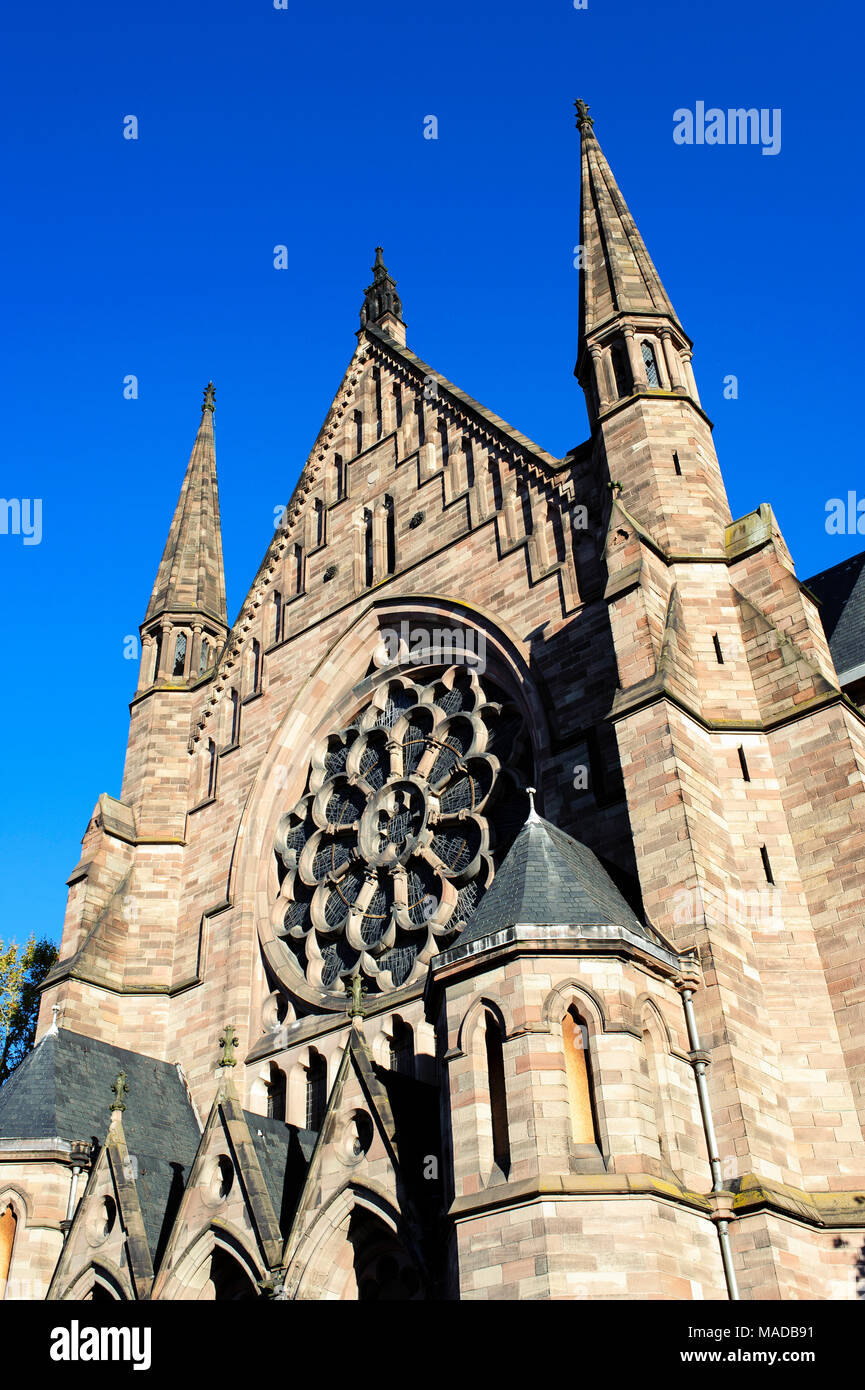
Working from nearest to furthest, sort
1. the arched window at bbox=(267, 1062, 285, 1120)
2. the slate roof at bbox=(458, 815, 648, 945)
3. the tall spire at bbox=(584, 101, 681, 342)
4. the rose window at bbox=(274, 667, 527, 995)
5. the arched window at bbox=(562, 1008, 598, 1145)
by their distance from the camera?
the arched window at bbox=(562, 1008, 598, 1145), the slate roof at bbox=(458, 815, 648, 945), the rose window at bbox=(274, 667, 527, 995), the arched window at bbox=(267, 1062, 285, 1120), the tall spire at bbox=(584, 101, 681, 342)

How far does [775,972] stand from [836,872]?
4.51 feet

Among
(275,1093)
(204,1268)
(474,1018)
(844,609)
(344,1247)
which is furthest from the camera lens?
(844,609)

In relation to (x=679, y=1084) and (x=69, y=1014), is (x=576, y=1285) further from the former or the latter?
(x=69, y=1014)

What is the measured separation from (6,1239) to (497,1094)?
8.59 m

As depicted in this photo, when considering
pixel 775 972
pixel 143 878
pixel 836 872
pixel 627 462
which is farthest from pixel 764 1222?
pixel 143 878

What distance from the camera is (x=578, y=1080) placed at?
12.5m

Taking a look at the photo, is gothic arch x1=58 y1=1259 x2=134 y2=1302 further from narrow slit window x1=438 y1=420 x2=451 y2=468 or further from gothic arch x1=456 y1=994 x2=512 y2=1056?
narrow slit window x1=438 y1=420 x2=451 y2=468

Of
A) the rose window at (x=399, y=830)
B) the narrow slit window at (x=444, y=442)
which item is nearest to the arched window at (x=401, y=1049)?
the rose window at (x=399, y=830)

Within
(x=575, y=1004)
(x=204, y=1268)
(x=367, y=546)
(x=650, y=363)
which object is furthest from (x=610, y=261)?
(x=204, y=1268)

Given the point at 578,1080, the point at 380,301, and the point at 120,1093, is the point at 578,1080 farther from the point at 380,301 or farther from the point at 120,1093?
the point at 380,301

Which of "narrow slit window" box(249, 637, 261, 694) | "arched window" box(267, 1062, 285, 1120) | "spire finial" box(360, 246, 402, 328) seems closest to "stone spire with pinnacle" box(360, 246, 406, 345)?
"spire finial" box(360, 246, 402, 328)

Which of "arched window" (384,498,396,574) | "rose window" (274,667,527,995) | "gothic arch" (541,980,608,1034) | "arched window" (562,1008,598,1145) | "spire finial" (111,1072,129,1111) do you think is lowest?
"arched window" (562,1008,598,1145)

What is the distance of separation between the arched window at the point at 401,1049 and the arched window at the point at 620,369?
10.1 meters

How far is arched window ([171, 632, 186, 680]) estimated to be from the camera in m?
27.3
